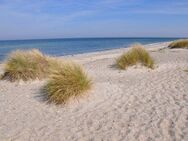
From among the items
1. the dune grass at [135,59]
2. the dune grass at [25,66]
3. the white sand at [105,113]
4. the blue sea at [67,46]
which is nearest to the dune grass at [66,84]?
the white sand at [105,113]

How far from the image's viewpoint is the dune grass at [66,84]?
7.68m

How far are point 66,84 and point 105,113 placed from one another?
1318 millimetres

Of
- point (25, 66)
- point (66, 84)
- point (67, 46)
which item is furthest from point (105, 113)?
point (67, 46)

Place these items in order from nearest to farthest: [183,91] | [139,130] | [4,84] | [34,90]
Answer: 1. [139,130]
2. [183,91]
3. [34,90]
4. [4,84]

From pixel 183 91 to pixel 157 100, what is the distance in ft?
3.29

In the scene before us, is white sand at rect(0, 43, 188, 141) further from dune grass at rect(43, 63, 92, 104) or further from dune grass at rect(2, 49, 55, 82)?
dune grass at rect(2, 49, 55, 82)

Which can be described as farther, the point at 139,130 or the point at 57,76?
the point at 57,76

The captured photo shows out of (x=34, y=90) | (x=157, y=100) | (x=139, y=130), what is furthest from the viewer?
(x=34, y=90)

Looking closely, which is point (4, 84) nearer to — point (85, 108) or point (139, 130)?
point (85, 108)

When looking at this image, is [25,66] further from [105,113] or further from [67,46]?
[67,46]

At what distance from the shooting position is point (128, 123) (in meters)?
6.22

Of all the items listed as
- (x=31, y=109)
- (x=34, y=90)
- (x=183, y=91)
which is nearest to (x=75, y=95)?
(x=31, y=109)

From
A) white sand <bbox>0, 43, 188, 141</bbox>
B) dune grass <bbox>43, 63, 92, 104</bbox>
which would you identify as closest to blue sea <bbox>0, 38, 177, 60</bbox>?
white sand <bbox>0, 43, 188, 141</bbox>

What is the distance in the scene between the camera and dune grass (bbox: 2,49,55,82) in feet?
33.7
